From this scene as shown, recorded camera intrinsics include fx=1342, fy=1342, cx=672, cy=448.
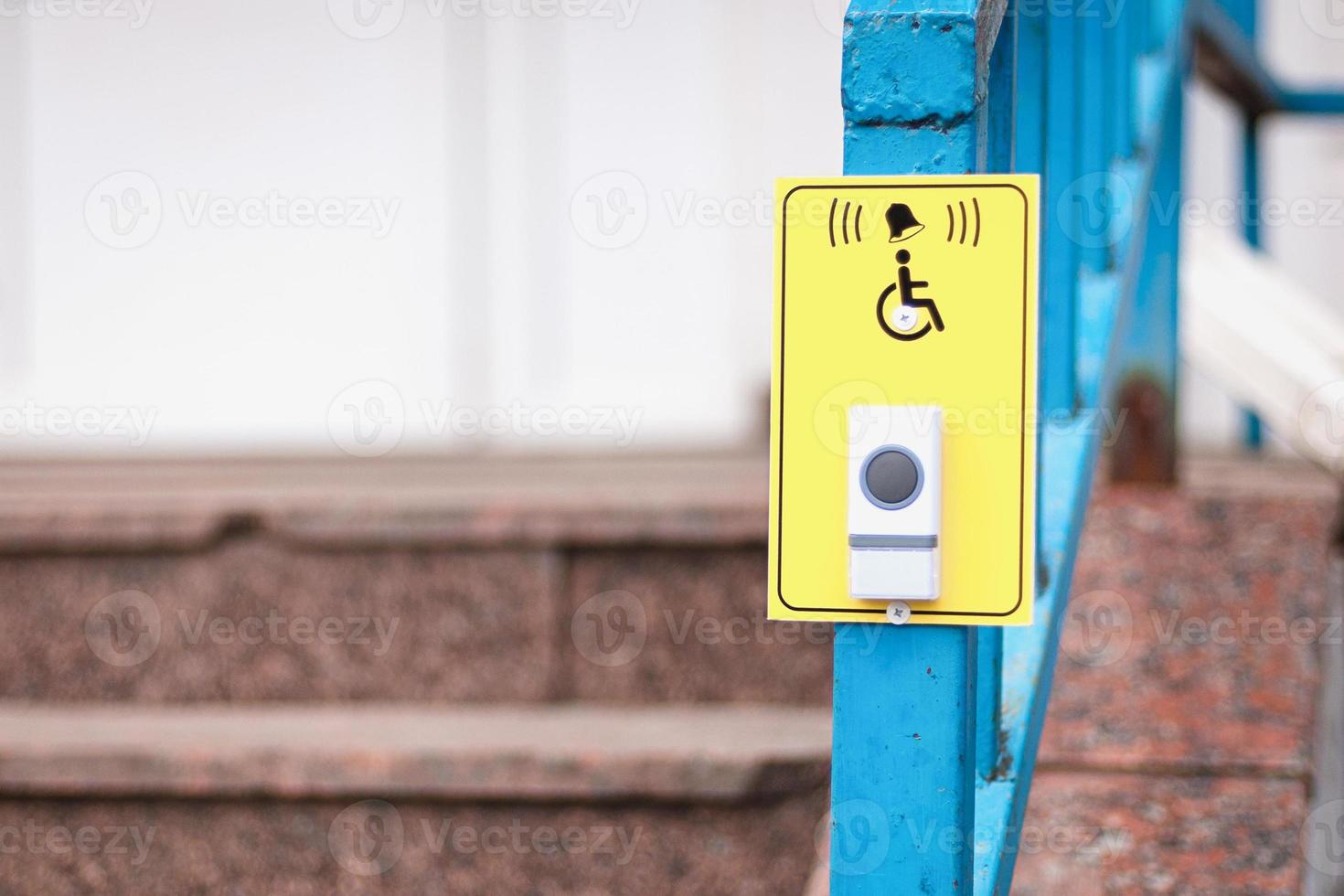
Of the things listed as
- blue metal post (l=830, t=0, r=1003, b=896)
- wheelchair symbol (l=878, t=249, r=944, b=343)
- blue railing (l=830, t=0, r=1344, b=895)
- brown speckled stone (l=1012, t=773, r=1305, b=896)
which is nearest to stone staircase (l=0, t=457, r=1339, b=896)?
brown speckled stone (l=1012, t=773, r=1305, b=896)

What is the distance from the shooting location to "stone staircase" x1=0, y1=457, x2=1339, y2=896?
1.20 meters

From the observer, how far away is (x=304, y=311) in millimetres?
3516

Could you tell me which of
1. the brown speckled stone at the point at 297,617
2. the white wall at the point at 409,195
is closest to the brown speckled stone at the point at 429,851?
the brown speckled stone at the point at 297,617

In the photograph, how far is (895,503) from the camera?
616 millimetres

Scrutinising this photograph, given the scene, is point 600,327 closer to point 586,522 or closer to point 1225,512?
point 586,522

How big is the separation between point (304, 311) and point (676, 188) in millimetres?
1026

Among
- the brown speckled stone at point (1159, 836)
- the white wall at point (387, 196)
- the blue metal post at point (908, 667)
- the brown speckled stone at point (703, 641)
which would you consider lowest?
the brown speckled stone at point (1159, 836)

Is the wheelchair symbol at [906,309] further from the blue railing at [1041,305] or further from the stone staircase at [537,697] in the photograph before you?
the stone staircase at [537,697]

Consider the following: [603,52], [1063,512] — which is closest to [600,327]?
[603,52]

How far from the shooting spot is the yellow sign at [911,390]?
62cm

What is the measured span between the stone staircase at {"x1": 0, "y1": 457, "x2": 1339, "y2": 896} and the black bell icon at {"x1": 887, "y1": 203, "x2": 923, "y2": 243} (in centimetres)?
64

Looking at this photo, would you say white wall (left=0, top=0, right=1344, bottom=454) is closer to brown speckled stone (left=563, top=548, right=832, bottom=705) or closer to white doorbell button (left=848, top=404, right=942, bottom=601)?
brown speckled stone (left=563, top=548, right=832, bottom=705)

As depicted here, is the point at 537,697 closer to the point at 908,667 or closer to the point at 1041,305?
the point at 1041,305

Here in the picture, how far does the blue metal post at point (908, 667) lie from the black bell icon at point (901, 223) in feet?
0.07
